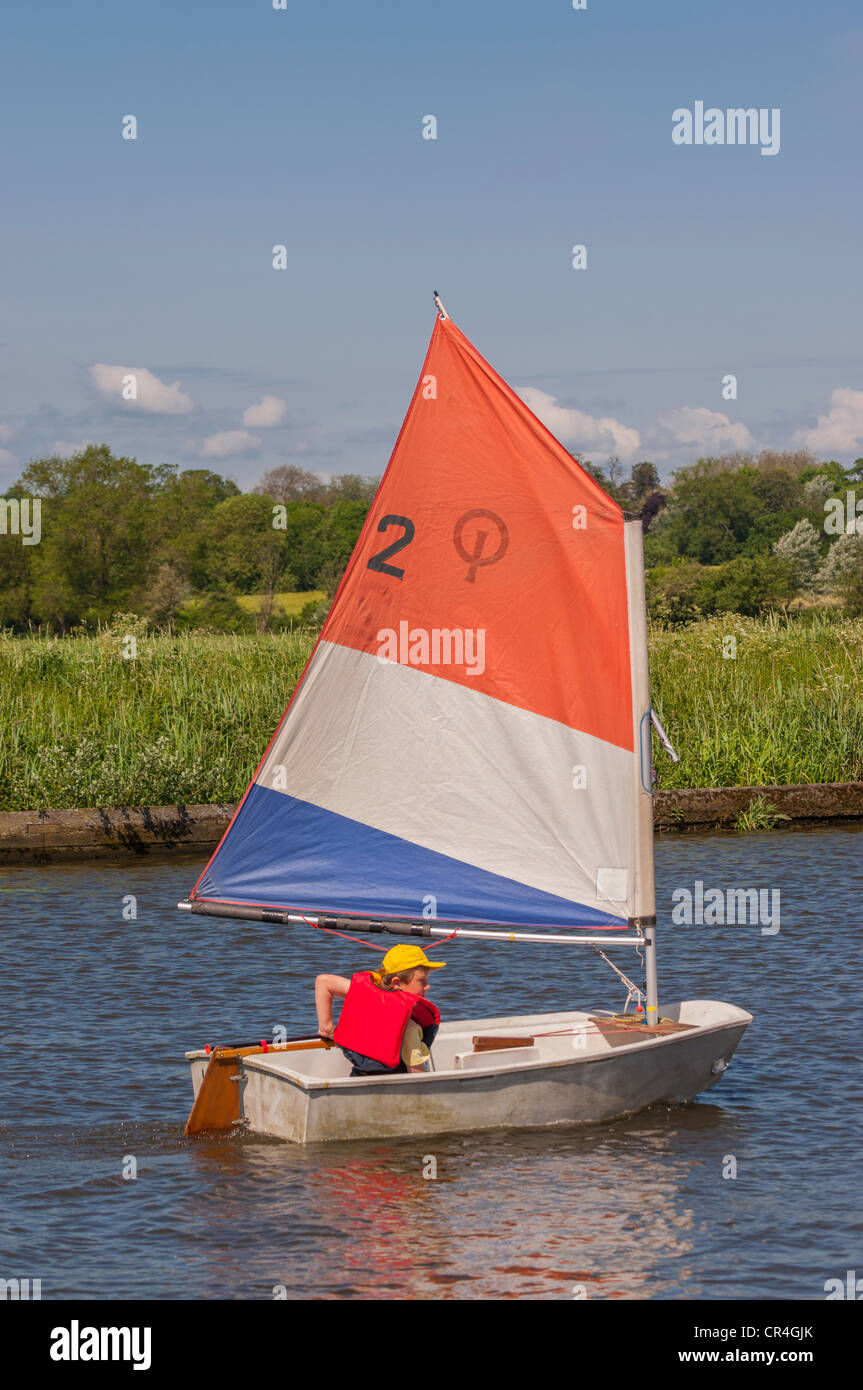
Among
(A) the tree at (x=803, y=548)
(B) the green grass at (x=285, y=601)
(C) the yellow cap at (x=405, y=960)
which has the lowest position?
(C) the yellow cap at (x=405, y=960)

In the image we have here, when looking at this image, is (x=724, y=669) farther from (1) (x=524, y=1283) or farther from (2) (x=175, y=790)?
(1) (x=524, y=1283)

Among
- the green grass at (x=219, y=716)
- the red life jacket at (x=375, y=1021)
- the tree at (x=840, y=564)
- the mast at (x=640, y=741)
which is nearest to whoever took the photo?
the red life jacket at (x=375, y=1021)

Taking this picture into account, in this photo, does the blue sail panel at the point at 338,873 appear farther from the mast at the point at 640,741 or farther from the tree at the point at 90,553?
the tree at the point at 90,553

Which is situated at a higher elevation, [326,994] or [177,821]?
[177,821]

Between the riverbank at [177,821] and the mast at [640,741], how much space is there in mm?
13129

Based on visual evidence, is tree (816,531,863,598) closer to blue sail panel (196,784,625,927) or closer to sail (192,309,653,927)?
sail (192,309,653,927)

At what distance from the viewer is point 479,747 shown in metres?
12.4

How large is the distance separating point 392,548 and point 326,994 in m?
3.42

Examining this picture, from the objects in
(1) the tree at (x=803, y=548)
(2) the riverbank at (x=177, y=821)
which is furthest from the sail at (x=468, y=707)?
(1) the tree at (x=803, y=548)

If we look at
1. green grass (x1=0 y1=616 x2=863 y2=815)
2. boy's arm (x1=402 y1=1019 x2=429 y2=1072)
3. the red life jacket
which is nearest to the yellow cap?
the red life jacket

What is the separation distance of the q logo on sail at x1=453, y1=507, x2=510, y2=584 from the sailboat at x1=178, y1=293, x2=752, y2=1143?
0.01 meters

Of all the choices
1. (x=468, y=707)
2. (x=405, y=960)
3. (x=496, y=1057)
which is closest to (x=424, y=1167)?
(x=496, y=1057)

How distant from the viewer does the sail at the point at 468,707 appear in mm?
12102

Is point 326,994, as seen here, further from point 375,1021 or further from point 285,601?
point 285,601
